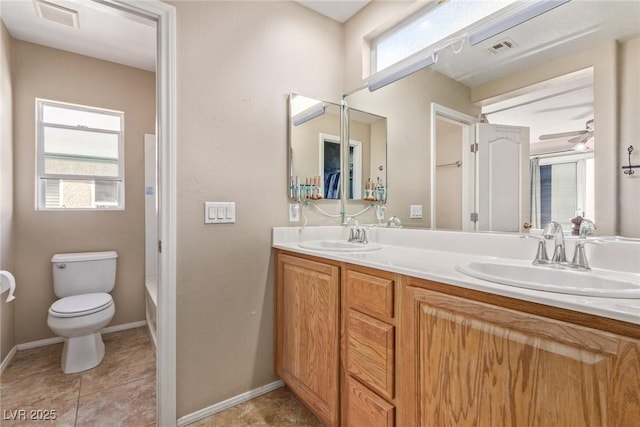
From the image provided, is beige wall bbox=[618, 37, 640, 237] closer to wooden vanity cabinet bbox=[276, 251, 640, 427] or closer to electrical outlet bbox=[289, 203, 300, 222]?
wooden vanity cabinet bbox=[276, 251, 640, 427]

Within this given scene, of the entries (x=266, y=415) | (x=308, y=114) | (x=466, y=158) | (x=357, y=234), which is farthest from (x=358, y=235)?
(x=266, y=415)

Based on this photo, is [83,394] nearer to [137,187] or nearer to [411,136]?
[137,187]

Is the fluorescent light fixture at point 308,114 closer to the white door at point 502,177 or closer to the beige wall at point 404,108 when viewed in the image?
the beige wall at point 404,108

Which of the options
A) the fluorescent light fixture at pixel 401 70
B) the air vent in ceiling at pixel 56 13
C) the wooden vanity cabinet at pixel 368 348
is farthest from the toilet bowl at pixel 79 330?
the fluorescent light fixture at pixel 401 70

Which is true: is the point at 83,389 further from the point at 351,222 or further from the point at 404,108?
the point at 404,108

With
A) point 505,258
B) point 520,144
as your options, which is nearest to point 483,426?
point 505,258

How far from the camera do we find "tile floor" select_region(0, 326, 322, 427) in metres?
1.49

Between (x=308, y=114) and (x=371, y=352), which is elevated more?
(x=308, y=114)

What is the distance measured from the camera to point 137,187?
2701 millimetres

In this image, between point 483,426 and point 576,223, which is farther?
point 576,223

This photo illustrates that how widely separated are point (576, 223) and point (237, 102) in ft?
5.48

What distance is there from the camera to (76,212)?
2434 millimetres

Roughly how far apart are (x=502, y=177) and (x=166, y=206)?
1.58 metres

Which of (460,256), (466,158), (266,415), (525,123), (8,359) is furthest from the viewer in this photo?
(8,359)
